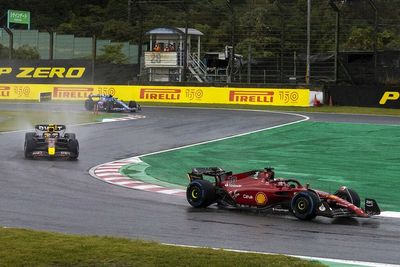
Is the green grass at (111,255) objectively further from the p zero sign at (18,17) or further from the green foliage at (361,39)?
the p zero sign at (18,17)

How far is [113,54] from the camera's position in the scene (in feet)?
214

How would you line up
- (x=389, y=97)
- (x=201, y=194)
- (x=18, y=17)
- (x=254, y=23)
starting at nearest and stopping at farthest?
(x=201, y=194)
(x=389, y=97)
(x=254, y=23)
(x=18, y=17)

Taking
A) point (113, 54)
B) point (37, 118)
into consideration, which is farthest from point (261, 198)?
point (113, 54)

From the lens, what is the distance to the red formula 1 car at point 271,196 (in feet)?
34.1

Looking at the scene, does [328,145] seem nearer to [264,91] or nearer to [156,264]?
[156,264]

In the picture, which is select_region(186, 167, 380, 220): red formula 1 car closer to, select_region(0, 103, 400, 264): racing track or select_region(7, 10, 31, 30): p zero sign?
select_region(0, 103, 400, 264): racing track

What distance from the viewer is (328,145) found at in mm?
22312

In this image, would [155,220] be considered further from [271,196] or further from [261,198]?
[271,196]

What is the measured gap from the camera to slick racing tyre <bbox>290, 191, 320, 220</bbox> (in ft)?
33.8

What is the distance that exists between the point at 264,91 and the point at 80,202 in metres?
32.2

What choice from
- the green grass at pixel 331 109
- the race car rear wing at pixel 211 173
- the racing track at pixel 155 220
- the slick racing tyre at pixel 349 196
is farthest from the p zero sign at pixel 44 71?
the slick racing tyre at pixel 349 196

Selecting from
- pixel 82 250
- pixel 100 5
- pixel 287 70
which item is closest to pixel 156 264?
pixel 82 250

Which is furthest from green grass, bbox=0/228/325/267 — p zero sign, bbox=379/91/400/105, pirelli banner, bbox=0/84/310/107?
pirelli banner, bbox=0/84/310/107

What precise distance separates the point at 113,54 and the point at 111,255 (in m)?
60.1
